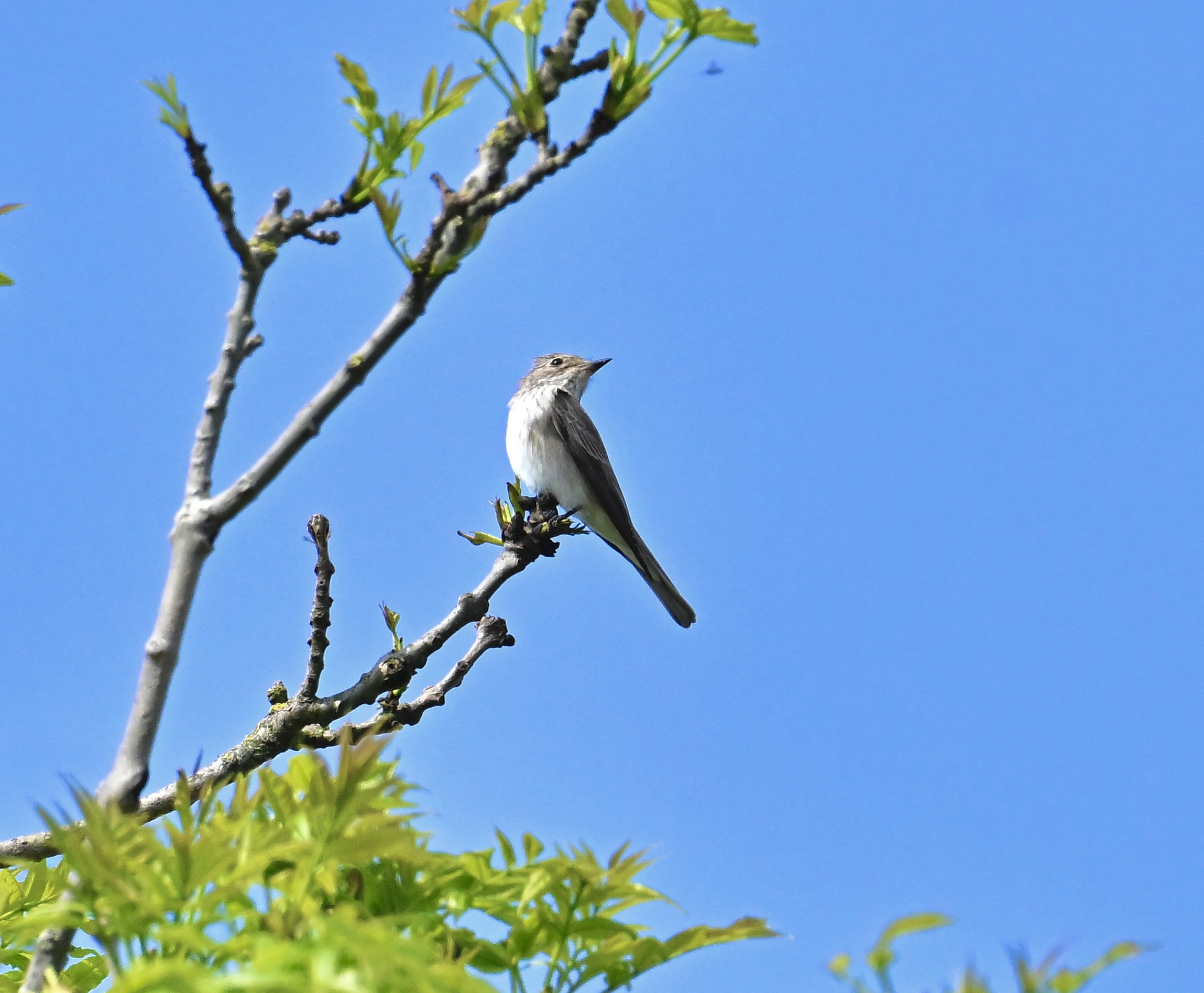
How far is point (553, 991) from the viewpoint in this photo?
2.89m

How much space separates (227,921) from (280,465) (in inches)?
41.7

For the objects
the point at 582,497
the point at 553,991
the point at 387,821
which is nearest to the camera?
the point at 387,821

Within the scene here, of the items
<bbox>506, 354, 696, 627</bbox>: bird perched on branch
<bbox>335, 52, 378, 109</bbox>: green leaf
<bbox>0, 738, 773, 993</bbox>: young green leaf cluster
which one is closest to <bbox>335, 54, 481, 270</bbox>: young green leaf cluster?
<bbox>335, 52, 378, 109</bbox>: green leaf

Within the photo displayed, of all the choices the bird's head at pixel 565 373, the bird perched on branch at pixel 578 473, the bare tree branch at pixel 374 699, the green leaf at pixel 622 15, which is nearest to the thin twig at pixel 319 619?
the bare tree branch at pixel 374 699

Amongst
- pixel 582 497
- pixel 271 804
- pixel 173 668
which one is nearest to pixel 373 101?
pixel 173 668

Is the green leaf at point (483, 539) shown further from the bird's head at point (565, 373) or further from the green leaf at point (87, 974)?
the bird's head at point (565, 373)

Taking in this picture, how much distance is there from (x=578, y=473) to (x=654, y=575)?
118cm

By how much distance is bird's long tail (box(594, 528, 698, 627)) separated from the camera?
10828mm

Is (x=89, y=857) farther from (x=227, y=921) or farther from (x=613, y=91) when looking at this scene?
(x=613, y=91)

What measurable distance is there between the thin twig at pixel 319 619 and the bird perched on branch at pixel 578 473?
5942 mm

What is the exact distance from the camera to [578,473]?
11234 mm

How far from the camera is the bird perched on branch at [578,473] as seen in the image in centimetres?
1110

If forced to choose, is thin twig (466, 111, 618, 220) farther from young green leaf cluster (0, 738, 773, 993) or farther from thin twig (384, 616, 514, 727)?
thin twig (384, 616, 514, 727)

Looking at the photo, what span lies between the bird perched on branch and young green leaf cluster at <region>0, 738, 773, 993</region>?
25.8 feet
